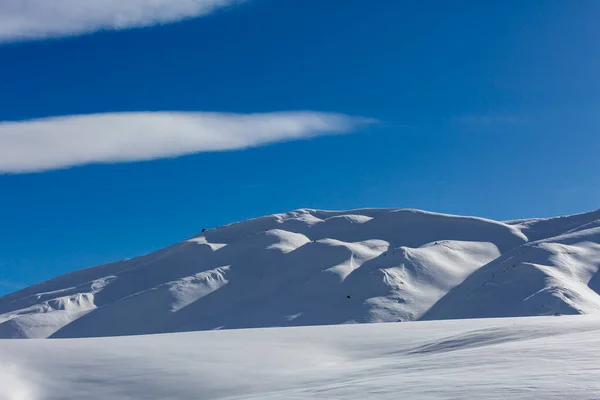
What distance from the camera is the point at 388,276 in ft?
235

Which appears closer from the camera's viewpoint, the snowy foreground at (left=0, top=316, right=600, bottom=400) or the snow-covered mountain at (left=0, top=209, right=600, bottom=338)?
the snowy foreground at (left=0, top=316, right=600, bottom=400)

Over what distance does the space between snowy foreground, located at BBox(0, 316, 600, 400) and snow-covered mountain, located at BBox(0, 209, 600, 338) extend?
148 ft

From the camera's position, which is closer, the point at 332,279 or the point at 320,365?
the point at 320,365

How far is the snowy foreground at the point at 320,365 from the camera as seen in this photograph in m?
8.62

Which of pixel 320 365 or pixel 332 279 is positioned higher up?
pixel 332 279

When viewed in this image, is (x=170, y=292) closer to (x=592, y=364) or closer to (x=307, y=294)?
(x=307, y=294)

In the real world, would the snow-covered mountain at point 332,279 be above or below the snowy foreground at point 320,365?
above

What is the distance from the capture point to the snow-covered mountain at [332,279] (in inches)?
2569

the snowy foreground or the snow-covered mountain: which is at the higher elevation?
the snow-covered mountain

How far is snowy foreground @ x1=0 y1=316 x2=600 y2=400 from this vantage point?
8617 mm

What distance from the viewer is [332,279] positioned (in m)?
75.7

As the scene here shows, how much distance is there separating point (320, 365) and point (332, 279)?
62952 mm

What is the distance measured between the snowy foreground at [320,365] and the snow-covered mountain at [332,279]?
148 ft

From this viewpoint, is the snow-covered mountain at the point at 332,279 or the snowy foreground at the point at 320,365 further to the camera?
the snow-covered mountain at the point at 332,279
